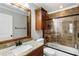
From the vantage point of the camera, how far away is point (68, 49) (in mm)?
1284

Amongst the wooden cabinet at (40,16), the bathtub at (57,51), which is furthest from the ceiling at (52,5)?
the bathtub at (57,51)

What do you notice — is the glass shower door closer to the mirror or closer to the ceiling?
the ceiling

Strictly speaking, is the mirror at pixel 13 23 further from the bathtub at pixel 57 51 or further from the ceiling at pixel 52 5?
the bathtub at pixel 57 51

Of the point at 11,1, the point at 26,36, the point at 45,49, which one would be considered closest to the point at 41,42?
the point at 45,49

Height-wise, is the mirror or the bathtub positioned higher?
the mirror

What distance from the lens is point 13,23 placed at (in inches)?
48.0

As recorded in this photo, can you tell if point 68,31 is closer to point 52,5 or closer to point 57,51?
point 57,51

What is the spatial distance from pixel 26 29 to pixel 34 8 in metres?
0.38

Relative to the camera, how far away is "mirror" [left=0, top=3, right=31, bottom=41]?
3.65 ft

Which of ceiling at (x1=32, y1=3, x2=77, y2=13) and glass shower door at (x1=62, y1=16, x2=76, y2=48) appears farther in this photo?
glass shower door at (x1=62, y1=16, x2=76, y2=48)

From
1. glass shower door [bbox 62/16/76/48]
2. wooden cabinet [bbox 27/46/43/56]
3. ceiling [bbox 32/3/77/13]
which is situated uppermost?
ceiling [bbox 32/3/77/13]

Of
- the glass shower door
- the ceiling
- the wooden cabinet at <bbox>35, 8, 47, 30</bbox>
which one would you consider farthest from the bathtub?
the ceiling

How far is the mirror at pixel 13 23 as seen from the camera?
43.8 inches

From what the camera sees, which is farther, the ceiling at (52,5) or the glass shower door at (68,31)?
the glass shower door at (68,31)
